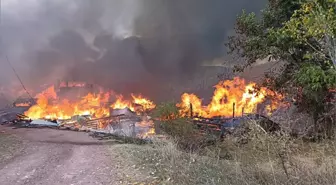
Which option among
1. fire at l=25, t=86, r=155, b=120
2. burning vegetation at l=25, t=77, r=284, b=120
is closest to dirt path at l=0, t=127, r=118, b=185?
burning vegetation at l=25, t=77, r=284, b=120

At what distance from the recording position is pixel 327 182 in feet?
21.5

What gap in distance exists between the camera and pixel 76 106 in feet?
149

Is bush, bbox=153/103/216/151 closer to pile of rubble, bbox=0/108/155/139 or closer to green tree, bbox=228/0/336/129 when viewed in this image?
pile of rubble, bbox=0/108/155/139

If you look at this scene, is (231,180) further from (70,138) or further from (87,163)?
(70,138)

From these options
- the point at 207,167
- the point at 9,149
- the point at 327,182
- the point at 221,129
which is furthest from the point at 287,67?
the point at 9,149

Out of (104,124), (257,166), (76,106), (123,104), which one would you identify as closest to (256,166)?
(257,166)

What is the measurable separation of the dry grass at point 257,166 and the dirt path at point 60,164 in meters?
1.14

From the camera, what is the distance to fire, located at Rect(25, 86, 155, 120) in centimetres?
3834

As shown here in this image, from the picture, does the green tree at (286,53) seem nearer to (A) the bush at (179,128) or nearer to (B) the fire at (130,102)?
(A) the bush at (179,128)

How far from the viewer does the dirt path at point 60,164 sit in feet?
27.2

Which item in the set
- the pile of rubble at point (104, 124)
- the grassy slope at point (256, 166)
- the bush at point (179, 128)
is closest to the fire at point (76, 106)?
the pile of rubble at point (104, 124)

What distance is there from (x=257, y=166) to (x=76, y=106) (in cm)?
4040

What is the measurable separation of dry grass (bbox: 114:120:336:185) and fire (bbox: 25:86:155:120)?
25.3 meters

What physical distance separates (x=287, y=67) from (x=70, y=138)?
10.8 m
